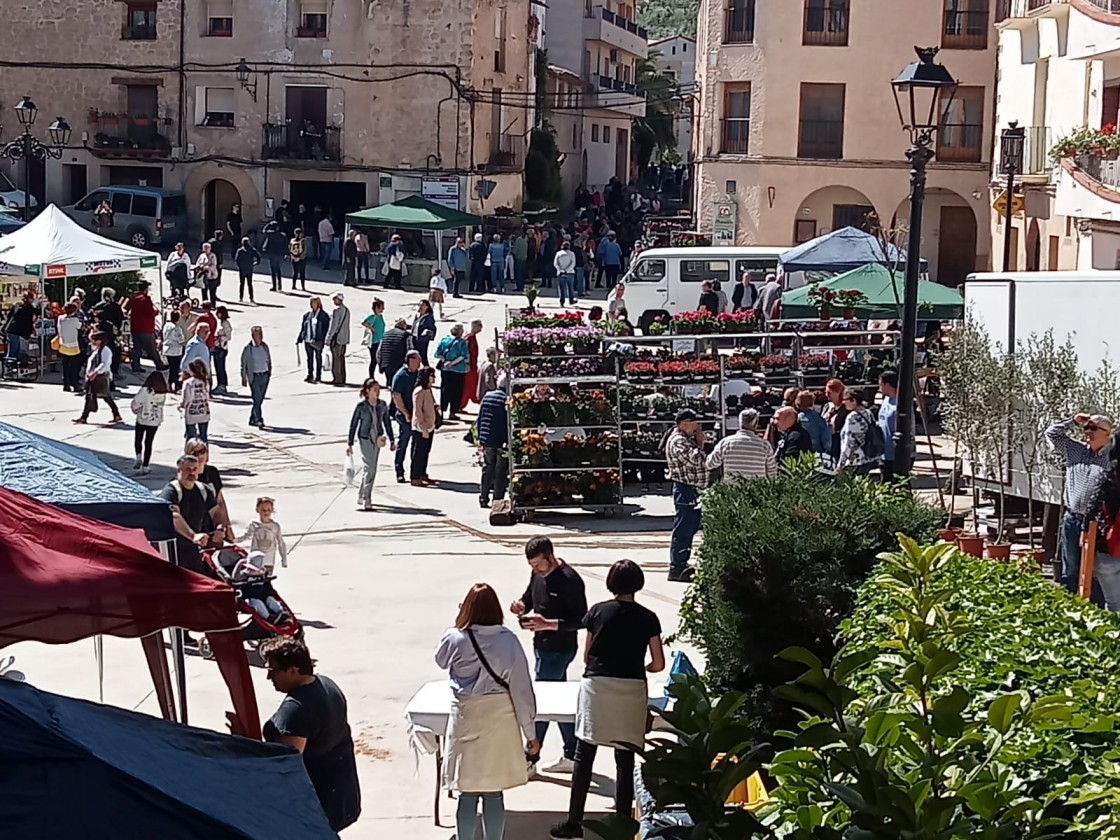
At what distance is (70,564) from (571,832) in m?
2.94

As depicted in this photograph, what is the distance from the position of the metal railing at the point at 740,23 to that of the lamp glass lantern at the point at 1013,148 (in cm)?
973

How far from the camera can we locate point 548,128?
55.4m

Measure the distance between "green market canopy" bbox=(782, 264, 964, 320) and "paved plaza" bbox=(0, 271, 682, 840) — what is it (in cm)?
525

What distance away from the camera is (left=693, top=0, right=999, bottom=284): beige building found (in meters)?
38.6

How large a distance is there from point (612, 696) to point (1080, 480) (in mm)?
4980

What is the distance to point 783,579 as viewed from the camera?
27.4ft

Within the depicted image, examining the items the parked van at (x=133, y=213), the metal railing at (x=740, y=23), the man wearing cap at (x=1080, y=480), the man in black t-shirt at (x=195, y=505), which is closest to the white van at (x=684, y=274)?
the metal railing at (x=740, y=23)

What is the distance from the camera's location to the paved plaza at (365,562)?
930 centimetres

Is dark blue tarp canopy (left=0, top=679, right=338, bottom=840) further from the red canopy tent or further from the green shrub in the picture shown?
the green shrub

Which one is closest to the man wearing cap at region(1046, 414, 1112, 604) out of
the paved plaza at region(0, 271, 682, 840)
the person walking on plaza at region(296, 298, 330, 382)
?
the paved plaza at region(0, 271, 682, 840)

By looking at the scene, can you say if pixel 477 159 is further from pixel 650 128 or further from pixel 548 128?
pixel 650 128

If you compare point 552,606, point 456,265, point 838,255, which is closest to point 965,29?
point 456,265

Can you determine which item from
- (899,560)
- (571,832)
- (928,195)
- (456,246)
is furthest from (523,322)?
(928,195)

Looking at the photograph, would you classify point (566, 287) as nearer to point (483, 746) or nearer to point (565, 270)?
point (565, 270)
